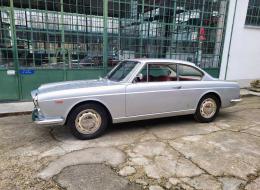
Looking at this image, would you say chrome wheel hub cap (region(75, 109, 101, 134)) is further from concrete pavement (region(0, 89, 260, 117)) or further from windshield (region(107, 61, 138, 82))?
concrete pavement (region(0, 89, 260, 117))

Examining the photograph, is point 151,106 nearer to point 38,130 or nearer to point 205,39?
point 38,130

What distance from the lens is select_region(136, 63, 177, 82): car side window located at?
474 centimetres

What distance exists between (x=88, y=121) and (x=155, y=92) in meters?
1.51

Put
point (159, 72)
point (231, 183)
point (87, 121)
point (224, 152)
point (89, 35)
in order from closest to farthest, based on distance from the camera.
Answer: point (231, 183), point (224, 152), point (87, 121), point (159, 72), point (89, 35)

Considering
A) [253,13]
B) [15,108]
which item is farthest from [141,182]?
[253,13]

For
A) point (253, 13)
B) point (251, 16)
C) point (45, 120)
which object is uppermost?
point (253, 13)

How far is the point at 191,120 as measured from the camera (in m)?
5.71

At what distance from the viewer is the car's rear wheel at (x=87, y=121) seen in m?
4.21

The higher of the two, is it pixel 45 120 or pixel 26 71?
pixel 26 71

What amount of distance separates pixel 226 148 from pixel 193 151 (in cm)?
66

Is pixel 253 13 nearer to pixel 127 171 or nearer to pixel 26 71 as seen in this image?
pixel 26 71

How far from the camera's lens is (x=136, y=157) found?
3.70 metres

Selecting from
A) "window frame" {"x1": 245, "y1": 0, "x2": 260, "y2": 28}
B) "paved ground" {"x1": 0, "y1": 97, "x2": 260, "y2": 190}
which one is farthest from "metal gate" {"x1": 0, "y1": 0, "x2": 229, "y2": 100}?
"paved ground" {"x1": 0, "y1": 97, "x2": 260, "y2": 190}

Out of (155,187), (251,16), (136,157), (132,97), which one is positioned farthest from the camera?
(251,16)
